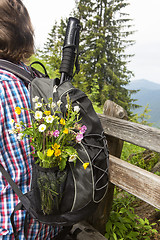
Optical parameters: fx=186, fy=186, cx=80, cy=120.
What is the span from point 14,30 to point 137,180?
1.28 metres

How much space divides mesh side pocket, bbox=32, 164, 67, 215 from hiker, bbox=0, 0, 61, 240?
0.42 ft

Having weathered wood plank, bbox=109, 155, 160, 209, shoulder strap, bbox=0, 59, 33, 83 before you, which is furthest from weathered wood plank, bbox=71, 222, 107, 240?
shoulder strap, bbox=0, 59, 33, 83

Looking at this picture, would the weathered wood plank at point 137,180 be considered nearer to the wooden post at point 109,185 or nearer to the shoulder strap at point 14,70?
the wooden post at point 109,185

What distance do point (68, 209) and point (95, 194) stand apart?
0.17m

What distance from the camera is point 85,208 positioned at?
1.06 m

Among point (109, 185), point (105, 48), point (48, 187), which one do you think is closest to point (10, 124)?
point (48, 187)

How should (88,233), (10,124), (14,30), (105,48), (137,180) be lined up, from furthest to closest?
(105,48), (88,233), (137,180), (14,30), (10,124)

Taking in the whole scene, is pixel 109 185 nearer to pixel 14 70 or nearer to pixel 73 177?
pixel 73 177

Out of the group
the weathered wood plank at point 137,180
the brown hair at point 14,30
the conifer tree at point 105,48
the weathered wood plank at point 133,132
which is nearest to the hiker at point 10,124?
the brown hair at point 14,30

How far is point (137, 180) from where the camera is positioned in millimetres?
1336

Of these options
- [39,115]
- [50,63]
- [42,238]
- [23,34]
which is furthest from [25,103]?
[50,63]

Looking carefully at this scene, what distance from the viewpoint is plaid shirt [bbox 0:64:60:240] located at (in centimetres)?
99

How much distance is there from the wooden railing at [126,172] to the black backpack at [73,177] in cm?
34

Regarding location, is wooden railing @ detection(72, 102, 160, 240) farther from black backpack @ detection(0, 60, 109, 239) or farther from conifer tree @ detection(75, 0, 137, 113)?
conifer tree @ detection(75, 0, 137, 113)
